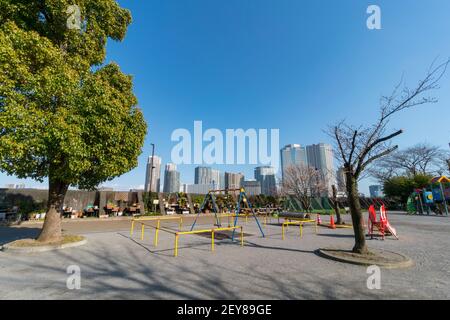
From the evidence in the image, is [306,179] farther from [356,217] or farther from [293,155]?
[356,217]

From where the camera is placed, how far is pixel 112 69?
9617mm

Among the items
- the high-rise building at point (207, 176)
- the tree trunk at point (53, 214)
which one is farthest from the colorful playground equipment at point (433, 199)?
the high-rise building at point (207, 176)

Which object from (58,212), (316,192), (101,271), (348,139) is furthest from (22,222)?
(316,192)

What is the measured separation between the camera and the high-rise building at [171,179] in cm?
7809

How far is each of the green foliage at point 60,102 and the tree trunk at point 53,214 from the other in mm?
642

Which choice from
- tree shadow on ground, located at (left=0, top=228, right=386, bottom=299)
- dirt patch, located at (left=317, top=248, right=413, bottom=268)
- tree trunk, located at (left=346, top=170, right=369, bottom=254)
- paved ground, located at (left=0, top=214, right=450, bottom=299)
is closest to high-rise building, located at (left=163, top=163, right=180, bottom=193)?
paved ground, located at (left=0, top=214, right=450, bottom=299)

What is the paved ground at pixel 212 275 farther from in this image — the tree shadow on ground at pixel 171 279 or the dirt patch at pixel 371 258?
the dirt patch at pixel 371 258

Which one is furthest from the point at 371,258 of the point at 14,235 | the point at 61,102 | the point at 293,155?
the point at 293,155

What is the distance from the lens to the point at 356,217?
679 centimetres

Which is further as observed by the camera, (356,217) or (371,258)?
(356,217)

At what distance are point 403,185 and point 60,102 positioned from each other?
45313 millimetres

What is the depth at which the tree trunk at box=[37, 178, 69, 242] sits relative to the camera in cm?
827

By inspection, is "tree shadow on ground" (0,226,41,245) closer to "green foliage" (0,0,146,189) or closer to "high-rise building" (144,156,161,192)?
"green foliage" (0,0,146,189)
